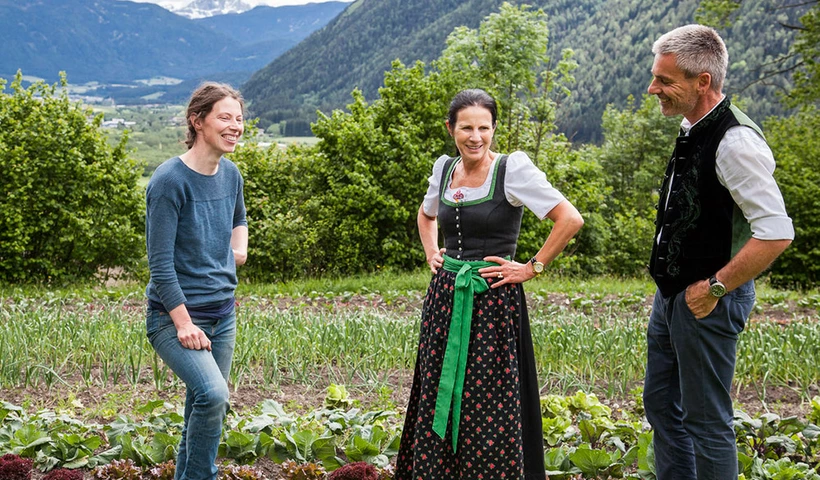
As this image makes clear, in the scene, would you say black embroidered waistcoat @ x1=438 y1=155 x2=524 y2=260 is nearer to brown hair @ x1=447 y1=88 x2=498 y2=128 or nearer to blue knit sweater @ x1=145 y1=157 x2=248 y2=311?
brown hair @ x1=447 y1=88 x2=498 y2=128

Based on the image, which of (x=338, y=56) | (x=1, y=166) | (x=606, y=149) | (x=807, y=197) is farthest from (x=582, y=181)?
(x=338, y=56)

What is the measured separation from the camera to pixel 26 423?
353 centimetres

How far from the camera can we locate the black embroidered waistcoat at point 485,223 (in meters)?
2.76

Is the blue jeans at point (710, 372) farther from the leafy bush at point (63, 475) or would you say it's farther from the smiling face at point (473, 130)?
the leafy bush at point (63, 475)

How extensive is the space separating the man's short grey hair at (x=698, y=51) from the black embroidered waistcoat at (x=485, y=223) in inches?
28.9

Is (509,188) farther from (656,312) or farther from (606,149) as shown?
(606,149)

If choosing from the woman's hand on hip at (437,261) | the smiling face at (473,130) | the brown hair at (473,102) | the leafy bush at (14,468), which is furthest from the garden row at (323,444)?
the brown hair at (473,102)

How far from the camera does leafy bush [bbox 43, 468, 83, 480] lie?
115 inches

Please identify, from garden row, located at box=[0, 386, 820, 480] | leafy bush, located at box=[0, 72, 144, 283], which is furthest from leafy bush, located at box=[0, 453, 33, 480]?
leafy bush, located at box=[0, 72, 144, 283]

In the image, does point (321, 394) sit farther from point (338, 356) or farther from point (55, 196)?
point (55, 196)

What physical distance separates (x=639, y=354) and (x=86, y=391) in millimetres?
3661

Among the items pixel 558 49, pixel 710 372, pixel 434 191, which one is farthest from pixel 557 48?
pixel 710 372

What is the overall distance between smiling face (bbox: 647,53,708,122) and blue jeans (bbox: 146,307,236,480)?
71.3 inches

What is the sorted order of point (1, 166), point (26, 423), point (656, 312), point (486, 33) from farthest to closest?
point (486, 33) < point (1, 166) < point (26, 423) < point (656, 312)
